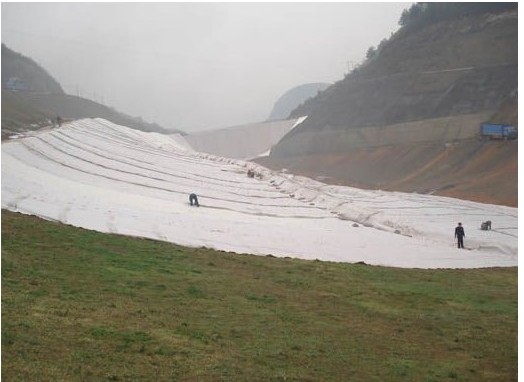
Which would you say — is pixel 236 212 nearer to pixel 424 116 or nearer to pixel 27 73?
pixel 424 116

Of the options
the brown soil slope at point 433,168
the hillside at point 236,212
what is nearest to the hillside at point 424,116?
the brown soil slope at point 433,168

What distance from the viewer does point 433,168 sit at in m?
47.9

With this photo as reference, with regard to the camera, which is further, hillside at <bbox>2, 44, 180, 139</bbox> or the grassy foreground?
hillside at <bbox>2, 44, 180, 139</bbox>

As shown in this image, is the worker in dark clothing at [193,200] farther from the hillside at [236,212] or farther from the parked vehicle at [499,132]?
the parked vehicle at [499,132]

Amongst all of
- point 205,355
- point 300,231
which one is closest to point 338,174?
point 300,231

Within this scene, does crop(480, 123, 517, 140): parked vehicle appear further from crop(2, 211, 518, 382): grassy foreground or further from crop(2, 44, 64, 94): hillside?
crop(2, 44, 64, 94): hillside

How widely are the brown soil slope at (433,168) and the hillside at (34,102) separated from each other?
26303 millimetres

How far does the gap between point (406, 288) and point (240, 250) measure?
5337 millimetres

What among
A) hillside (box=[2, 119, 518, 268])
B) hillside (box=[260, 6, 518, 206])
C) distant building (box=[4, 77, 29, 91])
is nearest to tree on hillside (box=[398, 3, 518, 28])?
hillside (box=[260, 6, 518, 206])

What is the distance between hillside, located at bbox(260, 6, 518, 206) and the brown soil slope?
0.36 feet

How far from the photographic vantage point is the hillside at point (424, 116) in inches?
1805

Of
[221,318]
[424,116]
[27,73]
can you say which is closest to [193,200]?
[221,318]

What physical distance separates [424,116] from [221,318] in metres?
54.4

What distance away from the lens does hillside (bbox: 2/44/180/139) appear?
4554 centimetres
